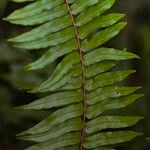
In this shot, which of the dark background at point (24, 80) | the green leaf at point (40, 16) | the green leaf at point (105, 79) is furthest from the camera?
the dark background at point (24, 80)

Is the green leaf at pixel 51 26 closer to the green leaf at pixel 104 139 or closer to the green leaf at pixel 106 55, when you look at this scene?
the green leaf at pixel 106 55

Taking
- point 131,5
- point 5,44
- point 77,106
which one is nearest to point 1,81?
point 5,44

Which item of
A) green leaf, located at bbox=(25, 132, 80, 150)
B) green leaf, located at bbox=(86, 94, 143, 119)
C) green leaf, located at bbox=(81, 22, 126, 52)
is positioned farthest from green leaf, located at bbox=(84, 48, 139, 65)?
green leaf, located at bbox=(25, 132, 80, 150)

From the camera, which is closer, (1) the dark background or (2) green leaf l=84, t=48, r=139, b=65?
(2) green leaf l=84, t=48, r=139, b=65

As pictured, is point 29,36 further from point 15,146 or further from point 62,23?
point 15,146

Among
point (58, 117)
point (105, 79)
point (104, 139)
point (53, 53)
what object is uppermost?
point (53, 53)

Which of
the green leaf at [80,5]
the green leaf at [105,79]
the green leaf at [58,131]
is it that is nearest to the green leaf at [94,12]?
the green leaf at [80,5]

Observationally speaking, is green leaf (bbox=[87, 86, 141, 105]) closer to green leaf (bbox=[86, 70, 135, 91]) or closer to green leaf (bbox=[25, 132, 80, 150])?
green leaf (bbox=[86, 70, 135, 91])

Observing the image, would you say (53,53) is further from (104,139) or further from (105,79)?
(104,139)

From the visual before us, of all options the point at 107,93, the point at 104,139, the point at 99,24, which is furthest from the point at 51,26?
the point at 104,139
